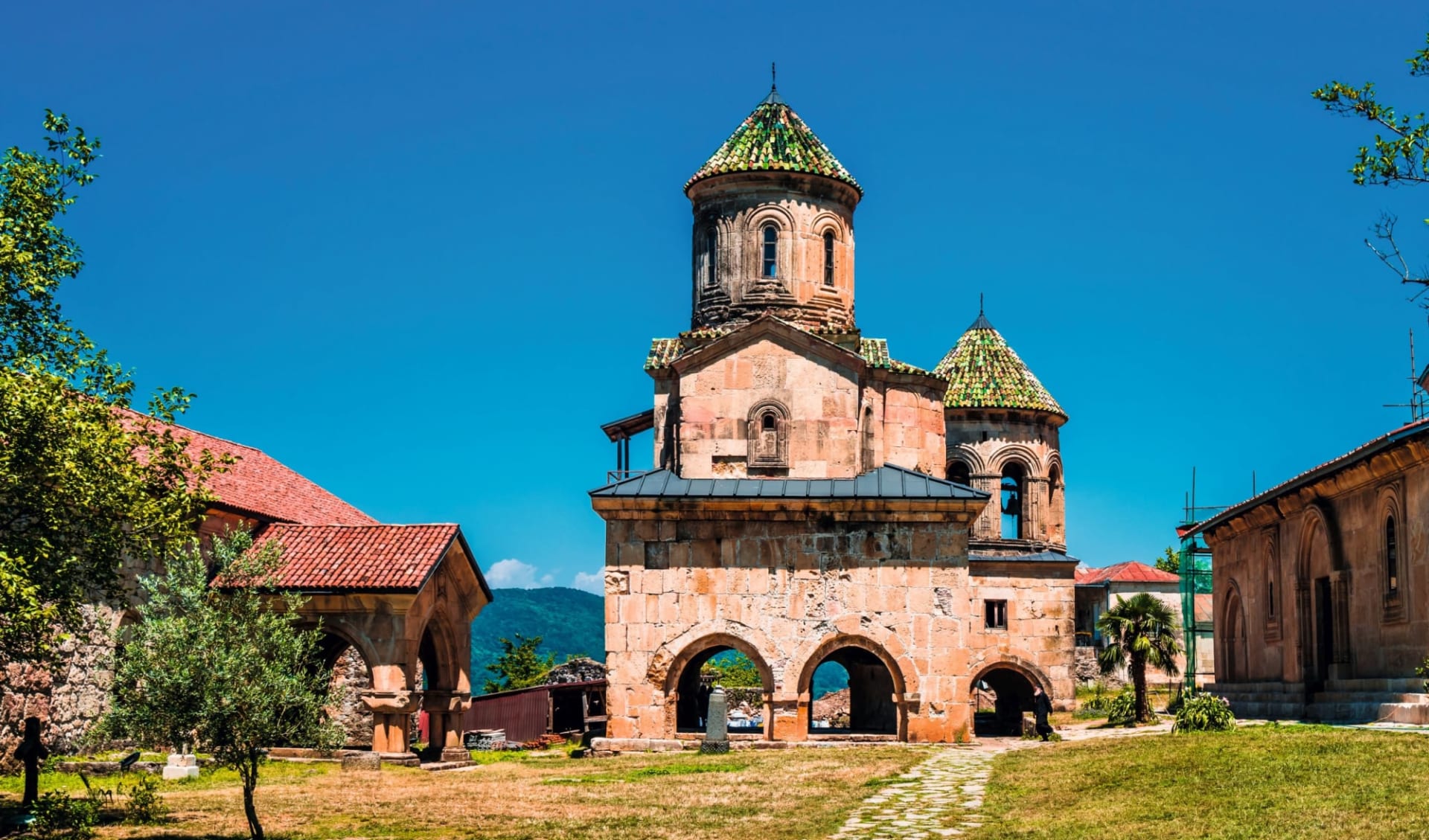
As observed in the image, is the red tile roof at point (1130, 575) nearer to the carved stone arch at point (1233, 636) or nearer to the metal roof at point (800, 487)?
the carved stone arch at point (1233, 636)

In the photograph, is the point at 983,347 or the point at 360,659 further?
the point at 983,347

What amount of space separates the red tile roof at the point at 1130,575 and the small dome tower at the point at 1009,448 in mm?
23541

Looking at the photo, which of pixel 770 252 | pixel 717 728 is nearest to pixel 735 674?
pixel 770 252

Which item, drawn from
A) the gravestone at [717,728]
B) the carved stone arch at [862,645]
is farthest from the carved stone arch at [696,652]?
the gravestone at [717,728]

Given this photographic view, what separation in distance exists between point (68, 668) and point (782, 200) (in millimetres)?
15446

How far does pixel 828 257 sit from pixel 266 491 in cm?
1211

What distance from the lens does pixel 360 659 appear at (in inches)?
1321

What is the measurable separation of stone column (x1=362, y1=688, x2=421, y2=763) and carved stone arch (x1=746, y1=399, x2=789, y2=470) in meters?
7.51

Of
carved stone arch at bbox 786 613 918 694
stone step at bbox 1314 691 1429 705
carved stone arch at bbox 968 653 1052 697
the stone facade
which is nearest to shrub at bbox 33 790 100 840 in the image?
carved stone arch at bbox 786 613 918 694

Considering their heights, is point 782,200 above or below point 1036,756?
above

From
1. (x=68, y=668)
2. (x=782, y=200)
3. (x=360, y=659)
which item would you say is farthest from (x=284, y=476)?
(x=782, y=200)

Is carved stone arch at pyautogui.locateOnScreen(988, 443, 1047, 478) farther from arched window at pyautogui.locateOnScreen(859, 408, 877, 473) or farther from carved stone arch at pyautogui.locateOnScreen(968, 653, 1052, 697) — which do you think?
arched window at pyautogui.locateOnScreen(859, 408, 877, 473)

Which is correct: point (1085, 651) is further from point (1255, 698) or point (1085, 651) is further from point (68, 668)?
point (68, 668)

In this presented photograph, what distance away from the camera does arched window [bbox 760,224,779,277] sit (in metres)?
30.7
